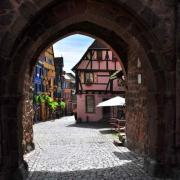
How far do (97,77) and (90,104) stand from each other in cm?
235

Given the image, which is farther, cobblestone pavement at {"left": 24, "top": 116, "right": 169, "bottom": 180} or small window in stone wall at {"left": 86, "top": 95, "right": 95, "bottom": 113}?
small window in stone wall at {"left": 86, "top": 95, "right": 95, "bottom": 113}

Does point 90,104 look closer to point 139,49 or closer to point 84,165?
point 84,165

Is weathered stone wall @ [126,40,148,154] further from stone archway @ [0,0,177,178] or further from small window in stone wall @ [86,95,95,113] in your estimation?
small window in stone wall @ [86,95,95,113]

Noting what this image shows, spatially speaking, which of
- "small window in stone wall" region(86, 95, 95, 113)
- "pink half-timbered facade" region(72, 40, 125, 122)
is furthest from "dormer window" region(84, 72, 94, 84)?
"small window in stone wall" region(86, 95, 95, 113)

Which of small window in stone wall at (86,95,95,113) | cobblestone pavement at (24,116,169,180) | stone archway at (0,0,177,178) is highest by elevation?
stone archway at (0,0,177,178)

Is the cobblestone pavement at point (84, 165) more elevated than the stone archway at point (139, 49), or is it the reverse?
the stone archway at point (139, 49)

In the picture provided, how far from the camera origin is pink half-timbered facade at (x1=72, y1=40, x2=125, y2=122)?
108 ft

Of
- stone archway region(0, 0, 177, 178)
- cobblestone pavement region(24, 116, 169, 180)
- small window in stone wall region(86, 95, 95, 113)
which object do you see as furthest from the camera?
small window in stone wall region(86, 95, 95, 113)

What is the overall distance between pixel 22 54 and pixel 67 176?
2.44 meters

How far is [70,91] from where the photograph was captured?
211 feet

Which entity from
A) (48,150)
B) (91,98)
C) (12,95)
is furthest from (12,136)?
(91,98)

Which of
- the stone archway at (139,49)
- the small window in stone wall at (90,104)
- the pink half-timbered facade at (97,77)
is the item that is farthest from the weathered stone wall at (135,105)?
the small window in stone wall at (90,104)

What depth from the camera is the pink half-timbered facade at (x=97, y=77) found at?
3288 centimetres

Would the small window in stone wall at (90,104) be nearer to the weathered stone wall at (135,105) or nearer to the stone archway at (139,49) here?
the weathered stone wall at (135,105)
